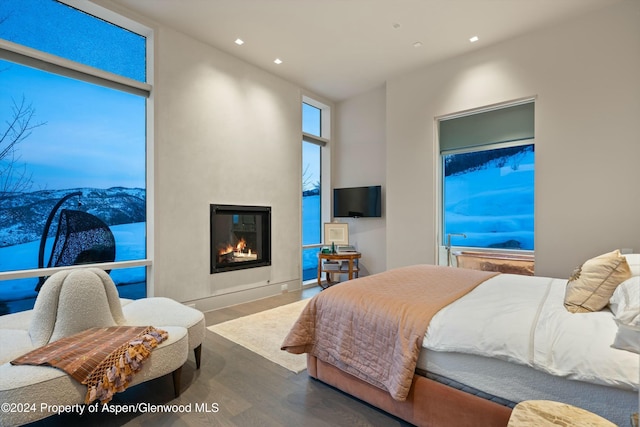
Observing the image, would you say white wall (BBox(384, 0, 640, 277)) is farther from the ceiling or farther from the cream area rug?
the cream area rug

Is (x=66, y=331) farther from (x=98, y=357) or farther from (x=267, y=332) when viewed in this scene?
(x=267, y=332)

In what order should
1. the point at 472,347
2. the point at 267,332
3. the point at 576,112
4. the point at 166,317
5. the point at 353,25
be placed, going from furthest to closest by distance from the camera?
the point at 353,25 < the point at 576,112 < the point at 267,332 < the point at 166,317 < the point at 472,347

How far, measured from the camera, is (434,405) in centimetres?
167

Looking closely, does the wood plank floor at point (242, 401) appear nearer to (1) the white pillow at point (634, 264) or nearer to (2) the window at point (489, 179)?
(1) the white pillow at point (634, 264)

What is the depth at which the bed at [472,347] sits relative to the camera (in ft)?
4.18

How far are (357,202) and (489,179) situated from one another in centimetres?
208

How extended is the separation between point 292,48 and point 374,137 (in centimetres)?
208

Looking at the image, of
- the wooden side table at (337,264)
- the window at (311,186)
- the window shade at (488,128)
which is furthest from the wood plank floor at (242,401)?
the window shade at (488,128)

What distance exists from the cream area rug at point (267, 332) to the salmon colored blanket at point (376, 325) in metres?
0.51

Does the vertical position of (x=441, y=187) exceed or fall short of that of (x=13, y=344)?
it exceeds it

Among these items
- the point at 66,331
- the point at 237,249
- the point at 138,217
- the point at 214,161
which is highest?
the point at 214,161

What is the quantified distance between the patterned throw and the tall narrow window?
12.4 ft

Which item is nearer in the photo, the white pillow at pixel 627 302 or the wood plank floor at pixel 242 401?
the white pillow at pixel 627 302

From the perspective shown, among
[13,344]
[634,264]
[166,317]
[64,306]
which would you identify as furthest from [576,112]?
[13,344]
